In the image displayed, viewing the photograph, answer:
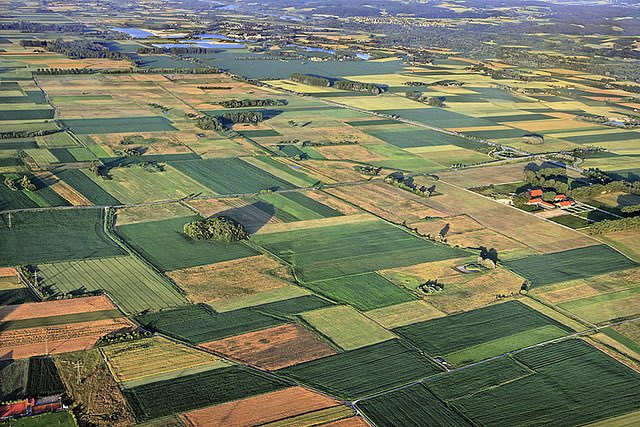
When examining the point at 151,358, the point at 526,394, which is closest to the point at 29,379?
the point at 151,358

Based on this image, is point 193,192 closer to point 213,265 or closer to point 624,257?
point 213,265

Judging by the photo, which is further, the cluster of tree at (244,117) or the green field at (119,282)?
the cluster of tree at (244,117)

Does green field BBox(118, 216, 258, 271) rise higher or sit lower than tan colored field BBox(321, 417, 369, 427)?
higher

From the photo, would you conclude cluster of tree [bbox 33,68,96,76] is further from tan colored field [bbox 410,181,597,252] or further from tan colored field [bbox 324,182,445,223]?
tan colored field [bbox 410,181,597,252]

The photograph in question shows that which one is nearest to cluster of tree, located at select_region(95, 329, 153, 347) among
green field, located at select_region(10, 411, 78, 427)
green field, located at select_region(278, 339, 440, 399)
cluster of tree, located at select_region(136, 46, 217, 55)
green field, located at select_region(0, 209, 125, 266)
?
green field, located at select_region(10, 411, 78, 427)

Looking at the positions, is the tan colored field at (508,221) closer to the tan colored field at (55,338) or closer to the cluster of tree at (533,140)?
the cluster of tree at (533,140)

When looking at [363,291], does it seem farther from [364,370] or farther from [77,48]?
[77,48]

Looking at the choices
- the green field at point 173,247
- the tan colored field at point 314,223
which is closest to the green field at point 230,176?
the tan colored field at point 314,223
